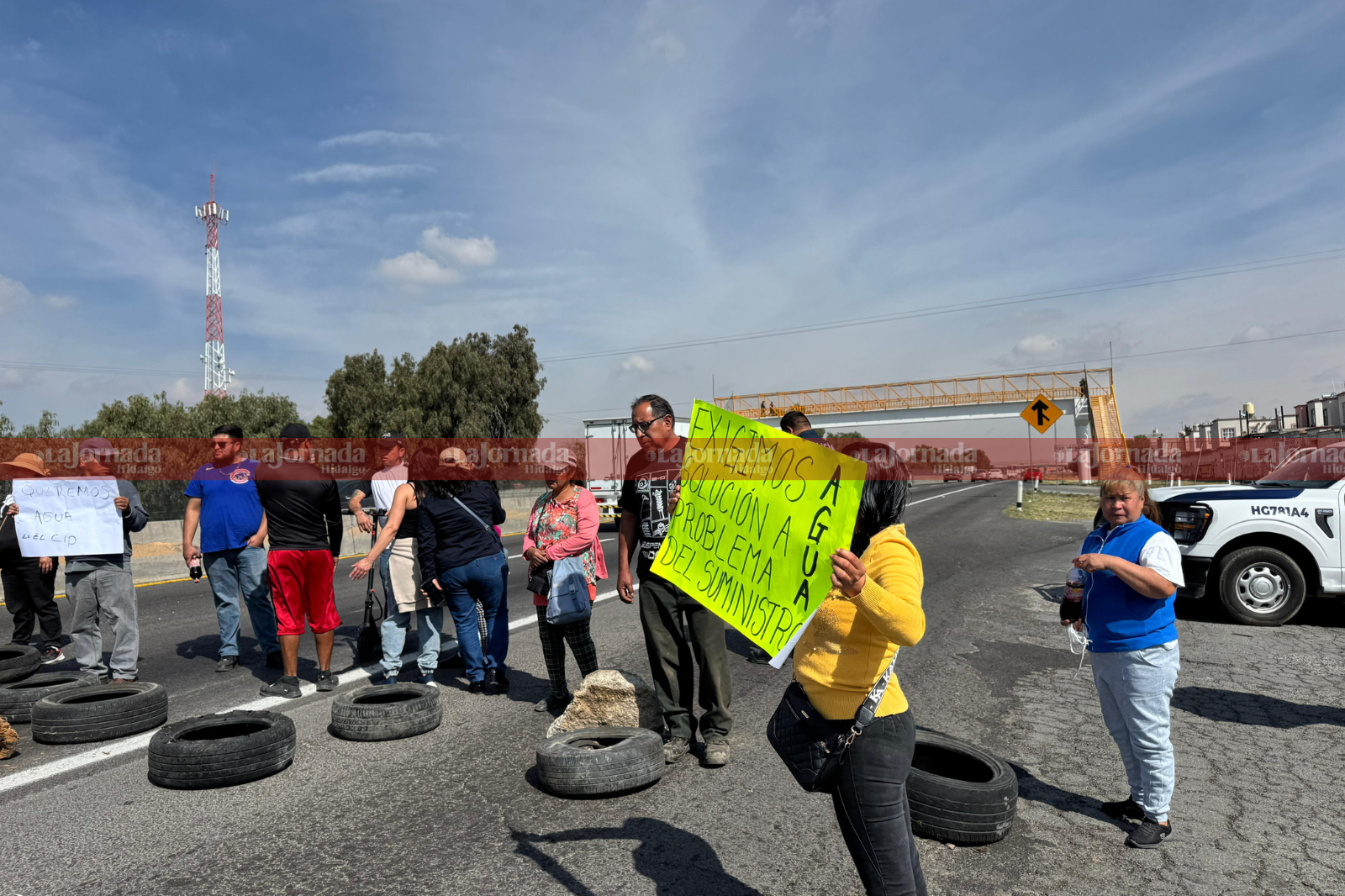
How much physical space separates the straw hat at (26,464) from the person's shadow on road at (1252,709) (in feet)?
31.0

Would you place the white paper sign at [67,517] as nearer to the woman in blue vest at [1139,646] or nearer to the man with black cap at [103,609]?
the man with black cap at [103,609]

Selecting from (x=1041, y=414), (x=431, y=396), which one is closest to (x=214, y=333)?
(x=431, y=396)

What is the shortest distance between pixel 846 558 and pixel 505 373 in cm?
5389

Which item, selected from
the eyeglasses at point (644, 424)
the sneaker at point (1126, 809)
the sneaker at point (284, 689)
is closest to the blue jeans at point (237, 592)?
the sneaker at point (284, 689)

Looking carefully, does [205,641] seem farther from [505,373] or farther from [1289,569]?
[505,373]

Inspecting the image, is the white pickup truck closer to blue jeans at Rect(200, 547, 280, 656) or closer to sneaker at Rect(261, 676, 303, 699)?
sneaker at Rect(261, 676, 303, 699)

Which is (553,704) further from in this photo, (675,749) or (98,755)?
(98,755)

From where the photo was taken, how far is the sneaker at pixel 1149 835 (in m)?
3.54

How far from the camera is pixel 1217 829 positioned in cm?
371

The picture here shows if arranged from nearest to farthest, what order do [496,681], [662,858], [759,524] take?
[759,524]
[662,858]
[496,681]

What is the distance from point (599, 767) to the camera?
13.3 feet

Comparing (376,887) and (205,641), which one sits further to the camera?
(205,641)

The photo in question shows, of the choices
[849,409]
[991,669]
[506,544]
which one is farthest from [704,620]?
[849,409]

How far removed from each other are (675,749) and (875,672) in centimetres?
265
